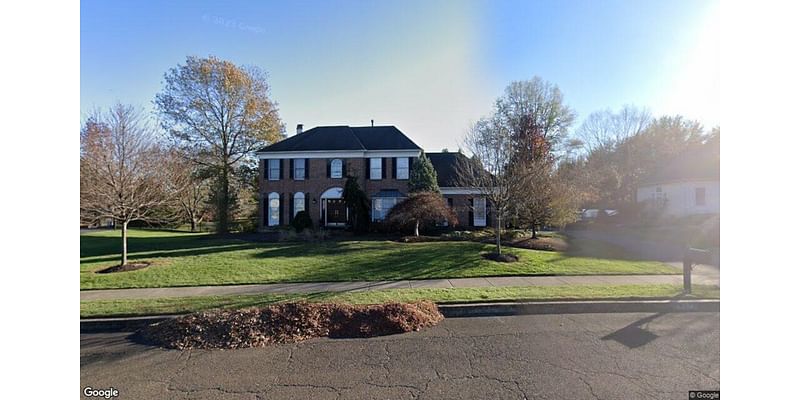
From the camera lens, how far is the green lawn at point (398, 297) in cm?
566

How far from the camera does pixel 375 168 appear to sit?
21.5 metres

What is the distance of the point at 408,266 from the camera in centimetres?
912

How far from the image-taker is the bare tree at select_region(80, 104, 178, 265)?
29.8 feet

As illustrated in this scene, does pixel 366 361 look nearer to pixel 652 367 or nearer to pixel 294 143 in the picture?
pixel 652 367

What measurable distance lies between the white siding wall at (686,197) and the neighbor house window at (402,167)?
1993cm

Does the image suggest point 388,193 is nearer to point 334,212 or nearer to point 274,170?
point 334,212

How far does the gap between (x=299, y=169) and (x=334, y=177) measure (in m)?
2.57

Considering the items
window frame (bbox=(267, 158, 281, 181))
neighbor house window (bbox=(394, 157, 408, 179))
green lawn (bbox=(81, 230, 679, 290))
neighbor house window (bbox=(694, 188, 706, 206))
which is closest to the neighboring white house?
neighbor house window (bbox=(694, 188, 706, 206))

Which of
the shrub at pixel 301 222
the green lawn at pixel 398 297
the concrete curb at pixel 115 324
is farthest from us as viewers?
the shrub at pixel 301 222

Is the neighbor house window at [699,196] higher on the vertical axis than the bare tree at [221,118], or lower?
lower

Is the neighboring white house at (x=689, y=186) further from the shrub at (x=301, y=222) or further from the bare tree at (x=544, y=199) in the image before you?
the shrub at (x=301, y=222)

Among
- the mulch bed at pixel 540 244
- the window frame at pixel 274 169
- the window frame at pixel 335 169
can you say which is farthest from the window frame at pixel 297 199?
the mulch bed at pixel 540 244
